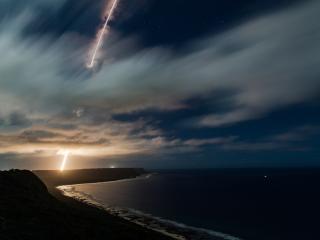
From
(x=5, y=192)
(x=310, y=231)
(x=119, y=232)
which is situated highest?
(x=5, y=192)

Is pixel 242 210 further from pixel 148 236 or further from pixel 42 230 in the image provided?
pixel 42 230

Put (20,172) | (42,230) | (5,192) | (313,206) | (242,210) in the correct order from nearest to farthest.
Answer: (42,230) → (5,192) → (20,172) → (242,210) → (313,206)

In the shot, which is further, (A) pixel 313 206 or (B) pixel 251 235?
(A) pixel 313 206

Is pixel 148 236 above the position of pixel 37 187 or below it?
below

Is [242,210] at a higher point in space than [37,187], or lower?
lower

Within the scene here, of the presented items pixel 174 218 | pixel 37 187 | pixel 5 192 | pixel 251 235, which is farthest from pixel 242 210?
pixel 5 192

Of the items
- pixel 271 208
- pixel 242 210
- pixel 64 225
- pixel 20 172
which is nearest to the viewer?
pixel 64 225

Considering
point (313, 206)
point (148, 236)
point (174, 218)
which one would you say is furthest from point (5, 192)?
point (313, 206)

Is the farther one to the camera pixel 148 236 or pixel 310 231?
pixel 310 231

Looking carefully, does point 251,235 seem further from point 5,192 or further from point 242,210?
point 5,192
